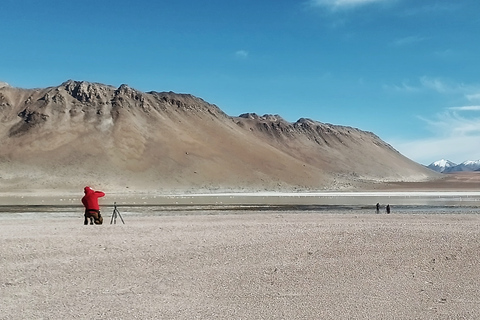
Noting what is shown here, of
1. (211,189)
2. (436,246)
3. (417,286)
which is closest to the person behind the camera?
(417,286)

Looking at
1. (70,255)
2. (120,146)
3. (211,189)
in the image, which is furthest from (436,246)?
(120,146)

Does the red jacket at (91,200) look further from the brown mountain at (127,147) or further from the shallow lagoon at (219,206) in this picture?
the brown mountain at (127,147)

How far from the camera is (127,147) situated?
106312 millimetres

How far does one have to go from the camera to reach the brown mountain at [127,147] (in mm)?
94125

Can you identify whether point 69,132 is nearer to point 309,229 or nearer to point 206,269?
point 309,229

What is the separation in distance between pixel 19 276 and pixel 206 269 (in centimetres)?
391

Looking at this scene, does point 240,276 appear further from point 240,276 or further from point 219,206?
point 219,206

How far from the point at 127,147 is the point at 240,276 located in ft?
320

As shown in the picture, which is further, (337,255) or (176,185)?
(176,185)

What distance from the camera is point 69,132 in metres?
109

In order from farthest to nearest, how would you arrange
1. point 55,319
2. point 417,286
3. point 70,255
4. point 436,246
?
point 436,246 → point 70,255 → point 417,286 → point 55,319

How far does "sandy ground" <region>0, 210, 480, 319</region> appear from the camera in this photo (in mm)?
8820

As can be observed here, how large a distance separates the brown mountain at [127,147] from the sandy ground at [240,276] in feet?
245

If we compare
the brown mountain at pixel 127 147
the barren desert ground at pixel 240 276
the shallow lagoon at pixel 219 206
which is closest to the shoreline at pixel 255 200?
the shallow lagoon at pixel 219 206
